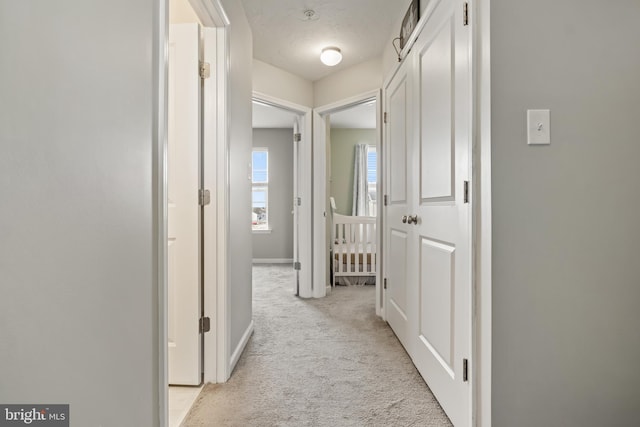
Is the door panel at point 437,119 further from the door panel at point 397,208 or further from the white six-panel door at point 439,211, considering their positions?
the door panel at point 397,208

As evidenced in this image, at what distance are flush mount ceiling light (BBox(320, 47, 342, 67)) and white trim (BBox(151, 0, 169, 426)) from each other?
2159 mm

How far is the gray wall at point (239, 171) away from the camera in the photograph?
206 cm

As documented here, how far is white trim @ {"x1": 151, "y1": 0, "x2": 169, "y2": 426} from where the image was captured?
3.46ft

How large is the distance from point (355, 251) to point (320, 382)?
2.68 metres

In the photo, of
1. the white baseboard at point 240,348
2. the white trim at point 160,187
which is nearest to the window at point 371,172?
the white baseboard at point 240,348

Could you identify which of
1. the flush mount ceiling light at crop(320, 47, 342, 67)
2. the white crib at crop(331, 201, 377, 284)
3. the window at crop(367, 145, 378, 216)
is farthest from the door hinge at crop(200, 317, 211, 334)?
the window at crop(367, 145, 378, 216)

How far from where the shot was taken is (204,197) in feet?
6.19

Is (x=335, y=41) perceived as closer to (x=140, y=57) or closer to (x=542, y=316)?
(x=140, y=57)

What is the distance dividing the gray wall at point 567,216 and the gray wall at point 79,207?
1.13 metres

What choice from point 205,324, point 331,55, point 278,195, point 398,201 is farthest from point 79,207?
point 278,195

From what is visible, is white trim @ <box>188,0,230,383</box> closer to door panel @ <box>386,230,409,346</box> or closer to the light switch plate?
door panel @ <box>386,230,409,346</box>

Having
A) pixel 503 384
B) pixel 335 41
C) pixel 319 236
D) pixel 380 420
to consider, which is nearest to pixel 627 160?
pixel 503 384

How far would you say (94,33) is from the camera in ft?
2.46

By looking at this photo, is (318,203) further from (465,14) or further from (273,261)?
(273,261)
